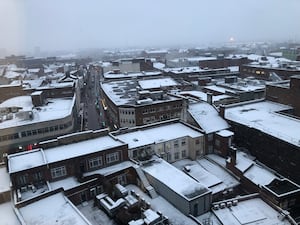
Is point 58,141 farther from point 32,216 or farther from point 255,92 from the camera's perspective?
point 255,92

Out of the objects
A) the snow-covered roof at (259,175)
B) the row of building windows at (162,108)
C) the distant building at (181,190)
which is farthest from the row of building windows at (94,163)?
the row of building windows at (162,108)

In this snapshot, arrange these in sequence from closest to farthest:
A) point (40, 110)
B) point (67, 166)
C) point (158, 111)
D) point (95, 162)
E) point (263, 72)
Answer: point (67, 166), point (95, 162), point (158, 111), point (40, 110), point (263, 72)

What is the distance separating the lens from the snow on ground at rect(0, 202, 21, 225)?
26483 millimetres

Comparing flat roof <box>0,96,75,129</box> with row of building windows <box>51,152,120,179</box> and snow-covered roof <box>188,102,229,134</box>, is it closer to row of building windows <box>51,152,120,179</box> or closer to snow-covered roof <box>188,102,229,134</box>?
row of building windows <box>51,152,120,179</box>

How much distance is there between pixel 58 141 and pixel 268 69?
89.1 meters

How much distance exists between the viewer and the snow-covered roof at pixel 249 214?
30828 millimetres

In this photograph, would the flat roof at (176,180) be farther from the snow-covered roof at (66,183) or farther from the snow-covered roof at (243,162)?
the snow-covered roof at (243,162)

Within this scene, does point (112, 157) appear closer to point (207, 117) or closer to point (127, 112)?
point (207, 117)

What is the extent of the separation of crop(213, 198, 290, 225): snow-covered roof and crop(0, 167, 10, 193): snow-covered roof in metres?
25.2

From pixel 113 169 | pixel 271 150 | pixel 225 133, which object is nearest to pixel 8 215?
pixel 113 169

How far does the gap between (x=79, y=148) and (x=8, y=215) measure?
12.9 m

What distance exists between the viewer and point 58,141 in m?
40.0

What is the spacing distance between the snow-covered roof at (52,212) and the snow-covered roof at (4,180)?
439 centimetres

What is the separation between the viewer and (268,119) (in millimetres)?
50875
